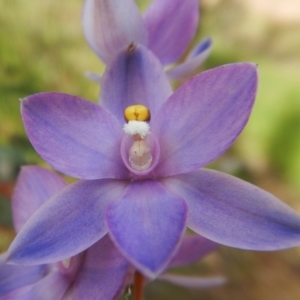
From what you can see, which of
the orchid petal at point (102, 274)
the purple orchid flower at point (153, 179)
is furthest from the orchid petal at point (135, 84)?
the orchid petal at point (102, 274)

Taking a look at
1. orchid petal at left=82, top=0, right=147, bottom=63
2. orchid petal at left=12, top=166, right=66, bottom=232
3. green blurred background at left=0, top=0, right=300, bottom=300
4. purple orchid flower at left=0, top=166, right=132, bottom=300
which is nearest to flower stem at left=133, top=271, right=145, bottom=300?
purple orchid flower at left=0, top=166, right=132, bottom=300

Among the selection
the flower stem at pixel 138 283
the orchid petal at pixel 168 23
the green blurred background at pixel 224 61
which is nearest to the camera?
the flower stem at pixel 138 283

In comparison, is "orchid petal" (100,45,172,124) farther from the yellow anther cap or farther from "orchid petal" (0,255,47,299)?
"orchid petal" (0,255,47,299)

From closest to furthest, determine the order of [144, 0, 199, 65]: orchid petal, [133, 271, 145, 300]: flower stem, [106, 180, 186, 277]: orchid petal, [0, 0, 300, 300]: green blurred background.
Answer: [106, 180, 186, 277]: orchid petal, [133, 271, 145, 300]: flower stem, [144, 0, 199, 65]: orchid petal, [0, 0, 300, 300]: green blurred background

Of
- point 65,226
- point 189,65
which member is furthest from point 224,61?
point 65,226

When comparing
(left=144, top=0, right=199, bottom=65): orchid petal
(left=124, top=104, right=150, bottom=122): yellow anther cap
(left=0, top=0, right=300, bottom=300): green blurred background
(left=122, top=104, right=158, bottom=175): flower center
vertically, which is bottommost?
(left=0, top=0, right=300, bottom=300): green blurred background

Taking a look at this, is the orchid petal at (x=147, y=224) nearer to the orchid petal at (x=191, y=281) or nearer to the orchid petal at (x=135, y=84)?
the orchid petal at (x=135, y=84)

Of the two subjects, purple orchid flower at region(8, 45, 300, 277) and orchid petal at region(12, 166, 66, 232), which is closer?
purple orchid flower at region(8, 45, 300, 277)
